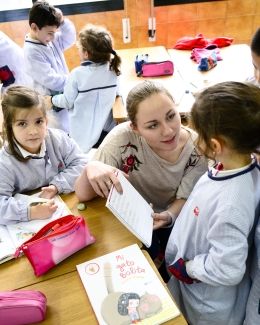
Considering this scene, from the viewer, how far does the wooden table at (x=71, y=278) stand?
940 mm

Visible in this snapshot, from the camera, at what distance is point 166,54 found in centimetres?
321

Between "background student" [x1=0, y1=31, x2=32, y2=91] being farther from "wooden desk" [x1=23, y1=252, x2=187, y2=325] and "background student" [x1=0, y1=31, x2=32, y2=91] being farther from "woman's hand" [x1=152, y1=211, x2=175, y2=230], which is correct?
"wooden desk" [x1=23, y1=252, x2=187, y2=325]

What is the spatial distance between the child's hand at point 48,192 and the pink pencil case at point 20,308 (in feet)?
1.78

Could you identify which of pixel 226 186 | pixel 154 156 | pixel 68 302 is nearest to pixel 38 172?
pixel 154 156

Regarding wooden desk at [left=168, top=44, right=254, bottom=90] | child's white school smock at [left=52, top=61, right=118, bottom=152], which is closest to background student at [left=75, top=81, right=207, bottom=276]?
child's white school smock at [left=52, top=61, right=118, bottom=152]

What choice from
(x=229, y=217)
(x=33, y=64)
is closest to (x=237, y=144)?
(x=229, y=217)

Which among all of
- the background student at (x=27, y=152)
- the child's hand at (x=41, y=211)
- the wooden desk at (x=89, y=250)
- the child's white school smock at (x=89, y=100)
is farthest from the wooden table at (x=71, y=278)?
the child's white school smock at (x=89, y=100)

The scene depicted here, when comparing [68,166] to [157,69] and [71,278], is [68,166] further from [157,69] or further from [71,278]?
[157,69]

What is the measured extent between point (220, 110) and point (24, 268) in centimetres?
84

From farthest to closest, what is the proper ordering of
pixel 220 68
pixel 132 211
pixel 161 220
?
pixel 220 68, pixel 161 220, pixel 132 211

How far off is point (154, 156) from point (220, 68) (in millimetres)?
1691

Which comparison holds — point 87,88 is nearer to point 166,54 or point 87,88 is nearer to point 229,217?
point 166,54

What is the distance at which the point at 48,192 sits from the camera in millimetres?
1426

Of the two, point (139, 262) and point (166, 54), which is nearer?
point (139, 262)
